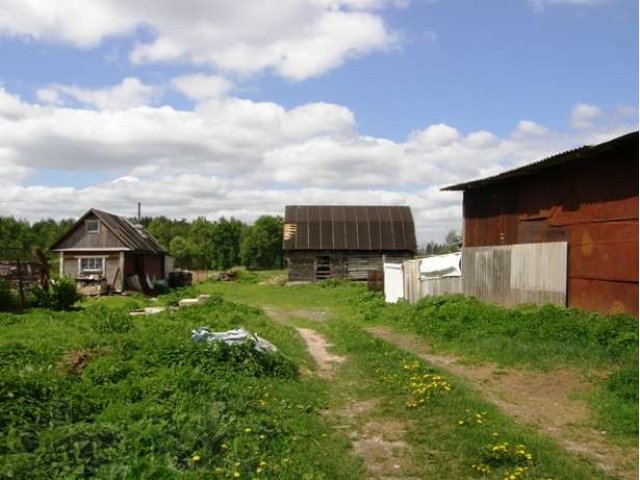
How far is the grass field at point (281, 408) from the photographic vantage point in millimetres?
5562

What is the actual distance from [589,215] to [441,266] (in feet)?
21.2

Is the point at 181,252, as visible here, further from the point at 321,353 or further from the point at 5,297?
the point at 321,353

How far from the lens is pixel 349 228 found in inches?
1628

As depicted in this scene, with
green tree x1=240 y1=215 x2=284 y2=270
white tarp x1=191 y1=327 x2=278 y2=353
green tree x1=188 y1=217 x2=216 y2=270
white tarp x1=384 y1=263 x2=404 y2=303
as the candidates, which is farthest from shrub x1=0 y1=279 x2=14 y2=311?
green tree x1=240 y1=215 x2=284 y2=270

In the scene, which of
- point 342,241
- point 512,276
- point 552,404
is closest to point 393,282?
point 512,276

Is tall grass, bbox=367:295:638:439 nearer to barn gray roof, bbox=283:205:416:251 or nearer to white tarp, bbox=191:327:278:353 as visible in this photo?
white tarp, bbox=191:327:278:353

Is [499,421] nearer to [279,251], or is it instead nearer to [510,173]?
[510,173]

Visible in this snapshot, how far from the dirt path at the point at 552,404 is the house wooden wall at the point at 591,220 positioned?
3687 millimetres

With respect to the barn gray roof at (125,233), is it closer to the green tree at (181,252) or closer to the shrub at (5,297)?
the shrub at (5,297)

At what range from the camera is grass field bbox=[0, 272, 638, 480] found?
556cm

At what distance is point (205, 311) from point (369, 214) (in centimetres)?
2530

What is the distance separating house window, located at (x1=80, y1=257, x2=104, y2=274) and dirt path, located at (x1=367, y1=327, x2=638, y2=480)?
23.7 m

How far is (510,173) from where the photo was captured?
1630 centimetres

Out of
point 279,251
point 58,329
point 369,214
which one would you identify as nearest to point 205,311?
point 58,329
